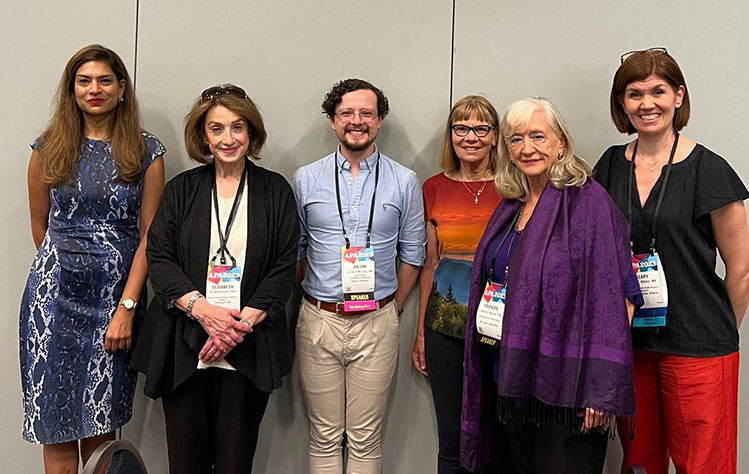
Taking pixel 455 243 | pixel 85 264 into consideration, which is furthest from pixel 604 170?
pixel 85 264

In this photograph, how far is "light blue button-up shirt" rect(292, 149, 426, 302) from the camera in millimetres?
2596

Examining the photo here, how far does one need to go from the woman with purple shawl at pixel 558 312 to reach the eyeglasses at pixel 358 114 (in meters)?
0.65

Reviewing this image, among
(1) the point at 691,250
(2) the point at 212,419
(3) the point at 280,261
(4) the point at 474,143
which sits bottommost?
(2) the point at 212,419

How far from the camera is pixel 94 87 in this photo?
2.42m

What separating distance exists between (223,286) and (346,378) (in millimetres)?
690

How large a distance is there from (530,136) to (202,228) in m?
1.22

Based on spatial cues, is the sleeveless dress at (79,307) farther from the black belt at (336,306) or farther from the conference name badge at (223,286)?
the black belt at (336,306)

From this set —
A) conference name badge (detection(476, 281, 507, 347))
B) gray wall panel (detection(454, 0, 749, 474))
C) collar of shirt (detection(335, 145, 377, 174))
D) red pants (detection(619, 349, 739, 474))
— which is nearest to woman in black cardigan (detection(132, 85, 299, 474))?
collar of shirt (detection(335, 145, 377, 174))

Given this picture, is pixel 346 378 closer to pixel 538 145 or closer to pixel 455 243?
pixel 455 243

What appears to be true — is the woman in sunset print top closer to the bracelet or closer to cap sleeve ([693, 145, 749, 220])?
cap sleeve ([693, 145, 749, 220])

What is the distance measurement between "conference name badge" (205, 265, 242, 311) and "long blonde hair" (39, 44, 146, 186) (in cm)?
52

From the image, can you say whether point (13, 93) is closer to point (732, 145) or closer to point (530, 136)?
point (530, 136)

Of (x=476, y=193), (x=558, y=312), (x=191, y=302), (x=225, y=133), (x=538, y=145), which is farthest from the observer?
(x=476, y=193)

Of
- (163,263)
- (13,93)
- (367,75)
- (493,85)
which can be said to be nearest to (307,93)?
(367,75)
